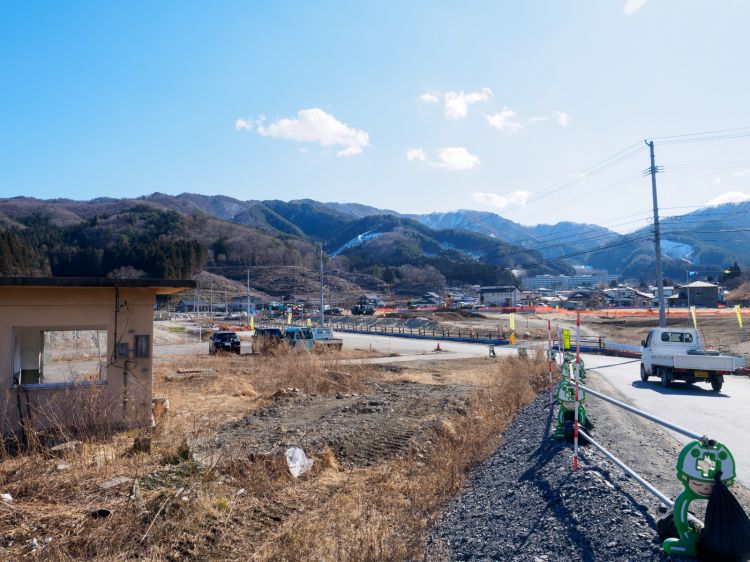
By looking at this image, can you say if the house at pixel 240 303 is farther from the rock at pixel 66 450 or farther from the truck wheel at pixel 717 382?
the rock at pixel 66 450

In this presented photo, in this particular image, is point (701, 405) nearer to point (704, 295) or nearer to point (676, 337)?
point (676, 337)

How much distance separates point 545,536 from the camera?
499 cm

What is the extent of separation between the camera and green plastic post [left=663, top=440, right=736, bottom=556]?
12.5ft

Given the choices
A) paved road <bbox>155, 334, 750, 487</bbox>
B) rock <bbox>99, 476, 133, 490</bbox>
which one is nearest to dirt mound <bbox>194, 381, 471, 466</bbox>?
rock <bbox>99, 476, 133, 490</bbox>

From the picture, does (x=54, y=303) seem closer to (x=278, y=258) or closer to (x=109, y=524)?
(x=109, y=524)

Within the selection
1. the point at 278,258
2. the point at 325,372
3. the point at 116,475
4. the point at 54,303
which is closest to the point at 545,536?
the point at 116,475

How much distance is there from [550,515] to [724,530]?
6.12ft

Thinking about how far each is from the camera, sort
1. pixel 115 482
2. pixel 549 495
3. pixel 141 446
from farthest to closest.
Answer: pixel 141 446, pixel 115 482, pixel 549 495

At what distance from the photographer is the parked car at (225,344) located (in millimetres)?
32156

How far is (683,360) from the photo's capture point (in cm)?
1648

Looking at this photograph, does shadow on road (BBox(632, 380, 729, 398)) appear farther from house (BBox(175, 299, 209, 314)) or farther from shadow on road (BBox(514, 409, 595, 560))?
house (BBox(175, 299, 209, 314))

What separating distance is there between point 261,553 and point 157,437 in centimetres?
475

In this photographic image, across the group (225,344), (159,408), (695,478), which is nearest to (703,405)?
(695,478)

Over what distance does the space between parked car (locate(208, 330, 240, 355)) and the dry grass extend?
2200cm
